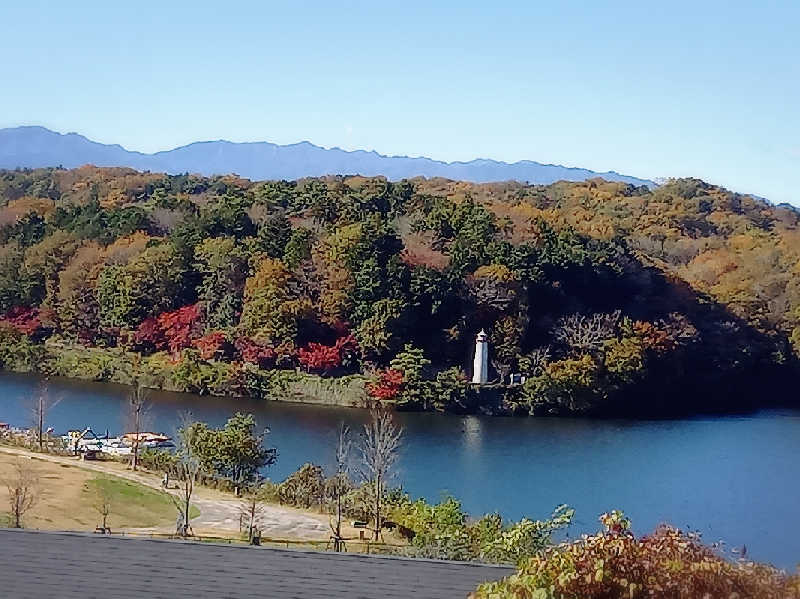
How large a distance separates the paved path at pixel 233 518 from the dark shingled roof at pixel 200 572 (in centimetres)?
419

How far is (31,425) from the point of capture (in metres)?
15.1

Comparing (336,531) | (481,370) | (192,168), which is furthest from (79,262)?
(192,168)

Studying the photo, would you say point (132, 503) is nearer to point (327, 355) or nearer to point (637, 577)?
point (637, 577)

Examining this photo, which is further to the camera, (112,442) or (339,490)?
(112,442)

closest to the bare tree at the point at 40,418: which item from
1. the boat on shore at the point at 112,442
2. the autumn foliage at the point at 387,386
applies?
the boat on shore at the point at 112,442

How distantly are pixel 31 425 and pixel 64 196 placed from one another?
16.4 meters

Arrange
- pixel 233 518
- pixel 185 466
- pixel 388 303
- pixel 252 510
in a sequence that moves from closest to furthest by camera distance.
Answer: pixel 252 510
pixel 233 518
pixel 185 466
pixel 388 303

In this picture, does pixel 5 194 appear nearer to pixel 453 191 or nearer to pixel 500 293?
pixel 453 191

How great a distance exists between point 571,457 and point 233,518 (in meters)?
6.67

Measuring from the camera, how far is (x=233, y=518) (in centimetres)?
977

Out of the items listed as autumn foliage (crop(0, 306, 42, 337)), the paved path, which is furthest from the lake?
autumn foliage (crop(0, 306, 42, 337))

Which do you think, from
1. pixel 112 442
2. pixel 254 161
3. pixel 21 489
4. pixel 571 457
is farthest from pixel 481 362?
pixel 254 161

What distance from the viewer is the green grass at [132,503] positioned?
31.2 feet

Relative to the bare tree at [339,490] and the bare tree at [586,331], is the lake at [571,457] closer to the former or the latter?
the bare tree at [339,490]
